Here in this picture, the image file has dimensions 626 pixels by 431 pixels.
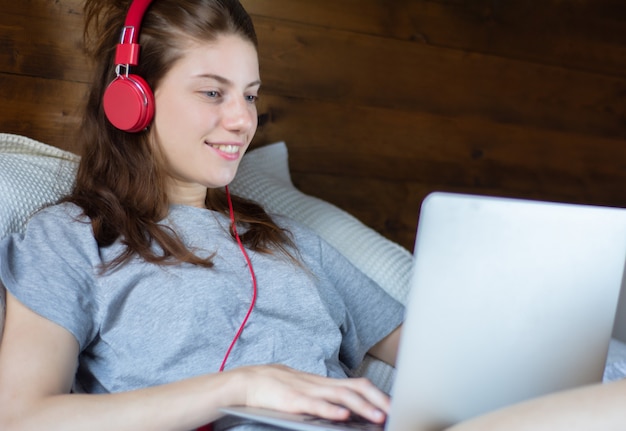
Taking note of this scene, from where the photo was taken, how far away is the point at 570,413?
0.74 m

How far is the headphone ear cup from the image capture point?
1.22 meters

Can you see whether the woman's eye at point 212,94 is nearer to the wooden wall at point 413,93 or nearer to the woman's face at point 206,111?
the woman's face at point 206,111

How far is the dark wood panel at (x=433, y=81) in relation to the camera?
1829 mm

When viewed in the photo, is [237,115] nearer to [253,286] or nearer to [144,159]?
[144,159]

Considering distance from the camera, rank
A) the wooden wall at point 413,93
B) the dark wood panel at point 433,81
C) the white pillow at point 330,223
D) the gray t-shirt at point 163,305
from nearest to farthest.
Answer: the gray t-shirt at point 163,305 → the white pillow at point 330,223 → the wooden wall at point 413,93 → the dark wood panel at point 433,81

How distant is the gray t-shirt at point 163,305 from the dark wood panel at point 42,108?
0.44 meters

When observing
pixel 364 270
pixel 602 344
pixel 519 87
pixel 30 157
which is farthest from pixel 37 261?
pixel 519 87

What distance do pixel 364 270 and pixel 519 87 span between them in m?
0.88

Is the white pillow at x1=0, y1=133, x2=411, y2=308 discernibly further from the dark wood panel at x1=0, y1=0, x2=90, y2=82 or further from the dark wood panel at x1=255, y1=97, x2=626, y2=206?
the dark wood panel at x1=0, y1=0, x2=90, y2=82

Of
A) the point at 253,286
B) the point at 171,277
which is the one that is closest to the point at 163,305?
the point at 171,277

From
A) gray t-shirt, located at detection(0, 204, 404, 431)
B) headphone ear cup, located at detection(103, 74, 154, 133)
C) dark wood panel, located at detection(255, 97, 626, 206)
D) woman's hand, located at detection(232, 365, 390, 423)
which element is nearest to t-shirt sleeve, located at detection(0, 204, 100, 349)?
gray t-shirt, located at detection(0, 204, 404, 431)

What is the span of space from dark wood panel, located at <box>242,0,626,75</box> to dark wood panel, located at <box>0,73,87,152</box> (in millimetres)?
427

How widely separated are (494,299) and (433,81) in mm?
1283

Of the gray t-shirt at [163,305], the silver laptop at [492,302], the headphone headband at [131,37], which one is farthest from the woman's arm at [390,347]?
the headphone headband at [131,37]
